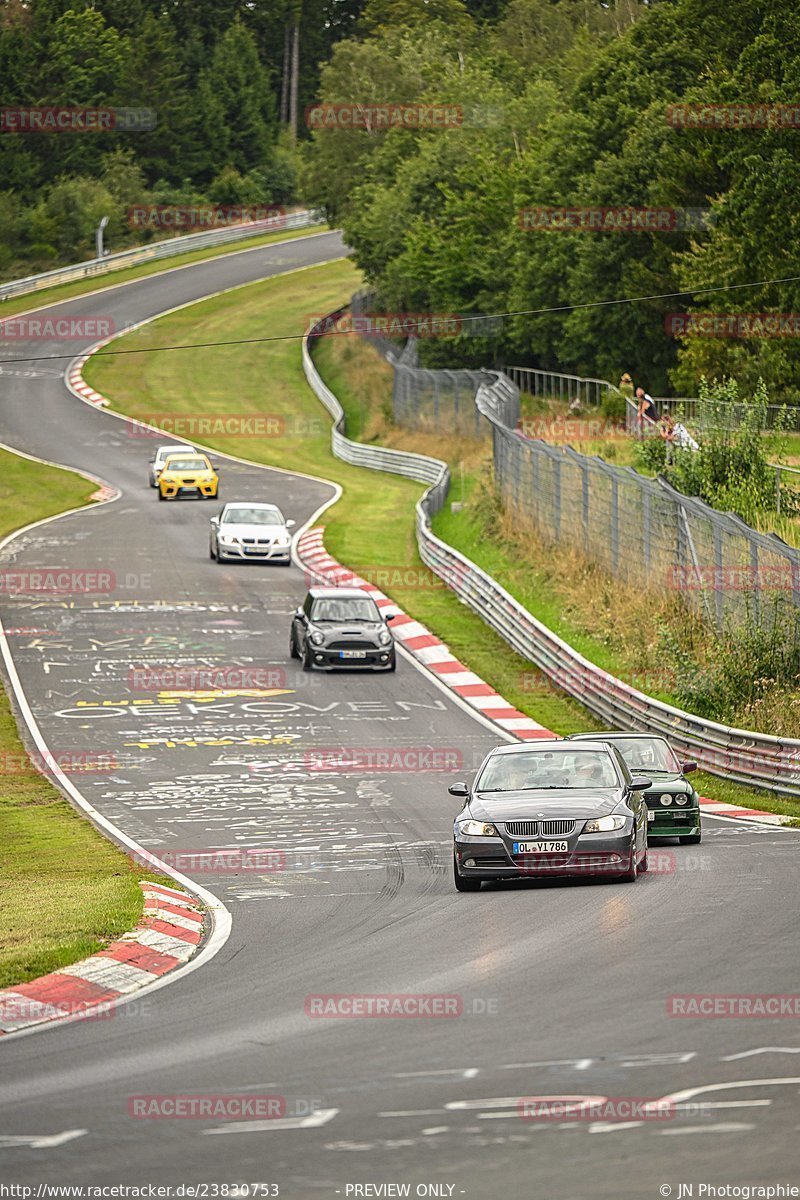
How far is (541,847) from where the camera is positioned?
15391mm

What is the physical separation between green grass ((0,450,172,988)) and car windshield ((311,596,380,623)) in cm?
608

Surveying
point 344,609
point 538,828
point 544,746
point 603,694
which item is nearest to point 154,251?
point 344,609

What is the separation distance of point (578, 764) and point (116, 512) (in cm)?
Answer: 3419

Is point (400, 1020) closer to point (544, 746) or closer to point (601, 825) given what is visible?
point (601, 825)

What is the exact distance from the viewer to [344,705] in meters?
28.8

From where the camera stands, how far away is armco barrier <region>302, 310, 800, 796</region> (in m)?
22.6

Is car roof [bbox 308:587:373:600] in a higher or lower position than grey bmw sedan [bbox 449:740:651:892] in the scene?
lower

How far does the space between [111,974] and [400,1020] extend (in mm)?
2886

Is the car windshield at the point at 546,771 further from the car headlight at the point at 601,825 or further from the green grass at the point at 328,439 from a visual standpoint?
the green grass at the point at 328,439

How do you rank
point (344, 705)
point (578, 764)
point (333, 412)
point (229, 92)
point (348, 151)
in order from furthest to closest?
point (229, 92)
point (348, 151)
point (333, 412)
point (344, 705)
point (578, 764)

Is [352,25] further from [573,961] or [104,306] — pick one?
[573,961]

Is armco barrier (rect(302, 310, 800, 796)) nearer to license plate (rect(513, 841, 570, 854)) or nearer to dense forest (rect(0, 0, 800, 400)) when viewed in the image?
license plate (rect(513, 841, 570, 854))

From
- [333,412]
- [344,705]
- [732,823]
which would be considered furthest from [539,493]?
[333,412]

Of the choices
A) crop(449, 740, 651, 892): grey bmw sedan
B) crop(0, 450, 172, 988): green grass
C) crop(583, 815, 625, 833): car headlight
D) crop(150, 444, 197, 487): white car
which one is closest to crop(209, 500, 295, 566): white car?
crop(150, 444, 197, 487): white car
